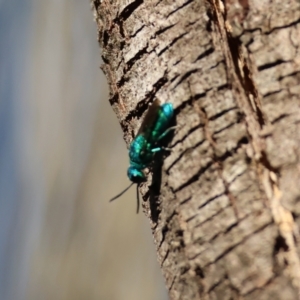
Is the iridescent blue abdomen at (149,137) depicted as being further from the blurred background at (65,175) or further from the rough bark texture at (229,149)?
the blurred background at (65,175)

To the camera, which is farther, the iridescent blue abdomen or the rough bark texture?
the iridescent blue abdomen

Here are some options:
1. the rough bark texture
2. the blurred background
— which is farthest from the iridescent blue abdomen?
the blurred background

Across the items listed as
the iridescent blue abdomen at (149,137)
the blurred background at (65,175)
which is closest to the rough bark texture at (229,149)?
the iridescent blue abdomen at (149,137)

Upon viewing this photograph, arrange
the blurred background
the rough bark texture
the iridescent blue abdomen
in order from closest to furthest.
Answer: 1. the rough bark texture
2. the iridescent blue abdomen
3. the blurred background

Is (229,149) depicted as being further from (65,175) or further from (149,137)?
(65,175)

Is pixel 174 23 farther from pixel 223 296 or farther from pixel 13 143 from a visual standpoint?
pixel 13 143

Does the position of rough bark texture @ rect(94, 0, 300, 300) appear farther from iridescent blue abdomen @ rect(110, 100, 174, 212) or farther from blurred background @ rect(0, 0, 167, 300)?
blurred background @ rect(0, 0, 167, 300)

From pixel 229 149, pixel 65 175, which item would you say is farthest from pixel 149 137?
pixel 65 175
